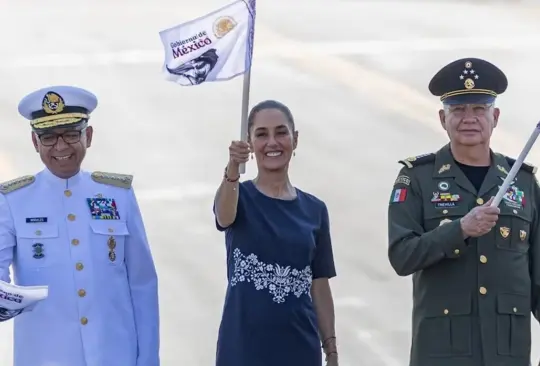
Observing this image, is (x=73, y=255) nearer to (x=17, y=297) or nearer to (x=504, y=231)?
(x=17, y=297)

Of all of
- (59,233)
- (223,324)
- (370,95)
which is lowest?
(223,324)

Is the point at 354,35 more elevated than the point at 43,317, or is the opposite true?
the point at 354,35

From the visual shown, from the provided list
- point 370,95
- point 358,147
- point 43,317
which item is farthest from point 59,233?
point 370,95

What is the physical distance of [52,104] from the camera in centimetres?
446

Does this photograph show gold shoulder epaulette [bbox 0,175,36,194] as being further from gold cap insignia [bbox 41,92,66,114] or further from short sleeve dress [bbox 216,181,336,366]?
short sleeve dress [bbox 216,181,336,366]

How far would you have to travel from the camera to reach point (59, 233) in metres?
4.45

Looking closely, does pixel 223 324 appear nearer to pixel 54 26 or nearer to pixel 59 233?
pixel 59 233

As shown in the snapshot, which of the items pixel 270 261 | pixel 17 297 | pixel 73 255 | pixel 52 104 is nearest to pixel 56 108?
pixel 52 104

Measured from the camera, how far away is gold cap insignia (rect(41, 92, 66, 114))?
446cm

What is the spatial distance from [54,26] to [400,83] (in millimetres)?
4388

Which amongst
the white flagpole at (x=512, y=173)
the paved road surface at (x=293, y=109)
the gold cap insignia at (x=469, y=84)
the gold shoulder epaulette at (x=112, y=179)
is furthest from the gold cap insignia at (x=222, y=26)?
the paved road surface at (x=293, y=109)

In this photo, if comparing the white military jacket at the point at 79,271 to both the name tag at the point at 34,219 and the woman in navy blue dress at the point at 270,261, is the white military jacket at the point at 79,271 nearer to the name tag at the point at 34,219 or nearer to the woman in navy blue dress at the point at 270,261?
the name tag at the point at 34,219

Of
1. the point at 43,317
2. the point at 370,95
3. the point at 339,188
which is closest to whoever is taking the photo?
the point at 43,317

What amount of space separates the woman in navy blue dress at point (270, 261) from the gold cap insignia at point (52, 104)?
2.24 ft
